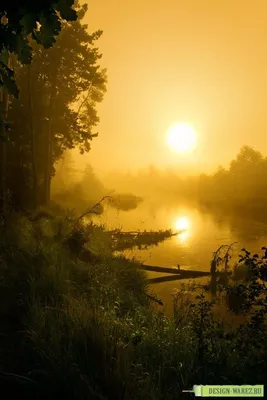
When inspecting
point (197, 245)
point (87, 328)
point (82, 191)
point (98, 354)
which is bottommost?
point (98, 354)

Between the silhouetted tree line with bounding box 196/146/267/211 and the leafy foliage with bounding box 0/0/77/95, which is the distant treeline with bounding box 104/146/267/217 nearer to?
the silhouetted tree line with bounding box 196/146/267/211

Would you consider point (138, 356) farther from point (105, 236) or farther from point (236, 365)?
point (105, 236)

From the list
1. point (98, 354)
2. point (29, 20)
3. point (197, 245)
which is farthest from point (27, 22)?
point (197, 245)

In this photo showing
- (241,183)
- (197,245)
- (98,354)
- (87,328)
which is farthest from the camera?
(241,183)

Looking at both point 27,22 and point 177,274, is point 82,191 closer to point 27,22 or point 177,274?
point 177,274

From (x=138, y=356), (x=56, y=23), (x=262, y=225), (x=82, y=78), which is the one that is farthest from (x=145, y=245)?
(x=56, y=23)

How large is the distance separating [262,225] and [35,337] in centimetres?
3926

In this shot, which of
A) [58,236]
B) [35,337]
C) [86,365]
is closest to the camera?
[86,365]

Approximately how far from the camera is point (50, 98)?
3069cm

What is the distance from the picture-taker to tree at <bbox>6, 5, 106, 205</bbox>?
1115 inches

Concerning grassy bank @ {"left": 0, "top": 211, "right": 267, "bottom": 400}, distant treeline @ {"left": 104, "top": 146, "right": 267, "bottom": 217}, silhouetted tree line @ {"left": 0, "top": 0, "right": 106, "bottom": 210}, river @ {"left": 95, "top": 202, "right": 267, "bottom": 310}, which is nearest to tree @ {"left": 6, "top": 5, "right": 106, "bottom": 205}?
silhouetted tree line @ {"left": 0, "top": 0, "right": 106, "bottom": 210}

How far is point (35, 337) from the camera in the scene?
5.67 m

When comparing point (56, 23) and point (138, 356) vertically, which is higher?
point (56, 23)

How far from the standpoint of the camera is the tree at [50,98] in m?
28.3
